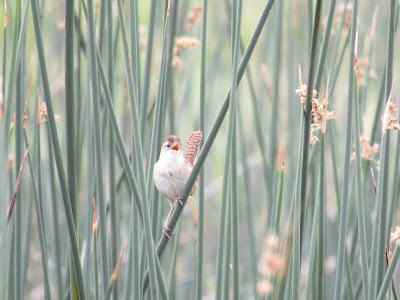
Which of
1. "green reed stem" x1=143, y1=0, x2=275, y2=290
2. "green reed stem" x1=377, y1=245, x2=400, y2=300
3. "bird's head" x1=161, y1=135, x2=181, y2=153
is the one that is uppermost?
"green reed stem" x1=143, y1=0, x2=275, y2=290

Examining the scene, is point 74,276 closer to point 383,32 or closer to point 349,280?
point 349,280

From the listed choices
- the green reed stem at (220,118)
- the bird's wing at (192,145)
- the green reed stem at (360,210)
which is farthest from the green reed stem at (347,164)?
the bird's wing at (192,145)

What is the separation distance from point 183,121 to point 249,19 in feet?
4.68

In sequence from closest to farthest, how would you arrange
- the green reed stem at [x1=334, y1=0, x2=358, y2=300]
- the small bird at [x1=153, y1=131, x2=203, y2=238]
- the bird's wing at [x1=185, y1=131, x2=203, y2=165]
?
the green reed stem at [x1=334, y1=0, x2=358, y2=300] → the bird's wing at [x1=185, y1=131, x2=203, y2=165] → the small bird at [x1=153, y1=131, x2=203, y2=238]

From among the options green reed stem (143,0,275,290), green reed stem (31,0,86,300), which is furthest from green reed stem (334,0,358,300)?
green reed stem (31,0,86,300)

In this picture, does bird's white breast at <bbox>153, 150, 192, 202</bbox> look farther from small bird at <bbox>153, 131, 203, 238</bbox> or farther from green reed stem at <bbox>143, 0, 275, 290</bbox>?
green reed stem at <bbox>143, 0, 275, 290</bbox>

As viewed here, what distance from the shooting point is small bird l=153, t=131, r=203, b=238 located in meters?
1.52

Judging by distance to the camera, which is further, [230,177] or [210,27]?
[210,27]

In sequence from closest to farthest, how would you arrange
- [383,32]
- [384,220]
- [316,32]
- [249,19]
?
[316,32], [384,220], [383,32], [249,19]

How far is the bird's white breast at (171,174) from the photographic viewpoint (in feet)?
5.02

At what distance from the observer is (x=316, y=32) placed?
905mm

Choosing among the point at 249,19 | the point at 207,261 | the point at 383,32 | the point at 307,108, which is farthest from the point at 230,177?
the point at 249,19

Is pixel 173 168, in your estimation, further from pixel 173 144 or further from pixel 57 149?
pixel 57 149

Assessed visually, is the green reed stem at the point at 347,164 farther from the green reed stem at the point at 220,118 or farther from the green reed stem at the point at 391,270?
the green reed stem at the point at 220,118
